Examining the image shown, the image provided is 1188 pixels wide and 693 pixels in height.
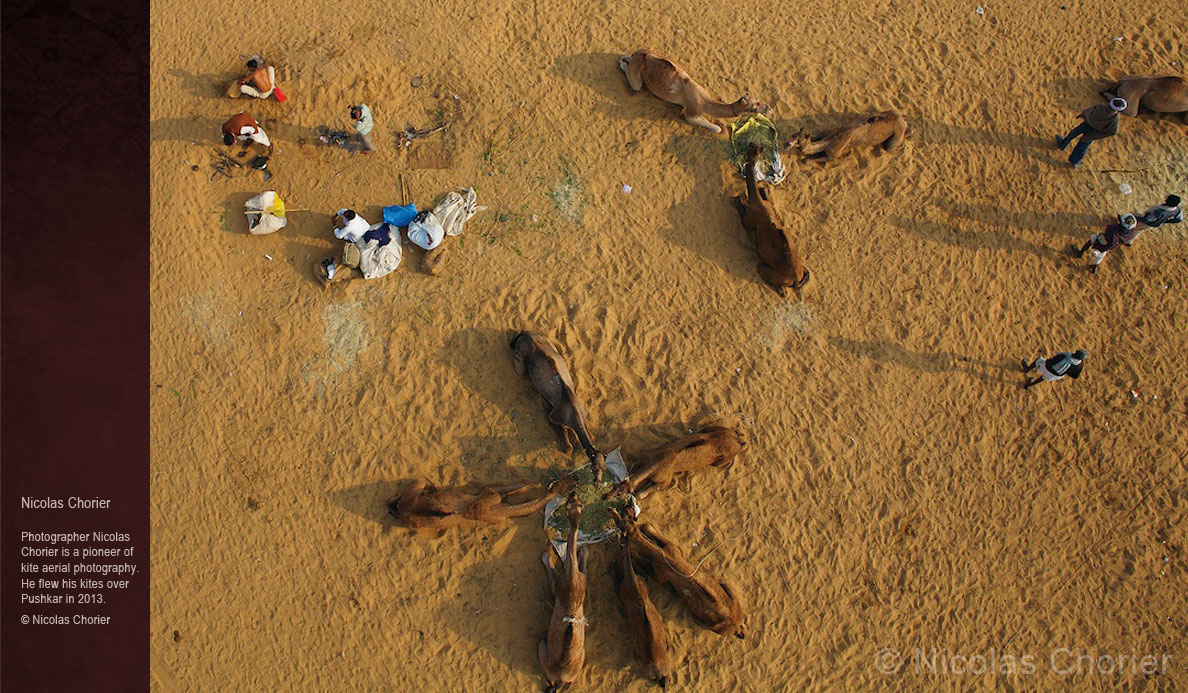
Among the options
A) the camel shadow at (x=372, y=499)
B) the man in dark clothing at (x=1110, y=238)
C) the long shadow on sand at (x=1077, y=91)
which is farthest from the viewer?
the long shadow on sand at (x=1077, y=91)

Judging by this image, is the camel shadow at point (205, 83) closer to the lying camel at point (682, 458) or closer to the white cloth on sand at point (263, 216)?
the white cloth on sand at point (263, 216)

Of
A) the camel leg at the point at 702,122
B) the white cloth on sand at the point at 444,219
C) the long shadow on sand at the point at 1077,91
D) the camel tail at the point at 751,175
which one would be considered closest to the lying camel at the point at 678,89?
the camel leg at the point at 702,122

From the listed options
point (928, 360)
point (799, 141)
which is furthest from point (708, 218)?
point (928, 360)

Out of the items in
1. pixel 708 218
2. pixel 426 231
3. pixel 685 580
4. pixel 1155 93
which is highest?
pixel 1155 93

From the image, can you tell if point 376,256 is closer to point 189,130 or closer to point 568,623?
point 189,130

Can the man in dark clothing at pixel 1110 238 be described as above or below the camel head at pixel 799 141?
below
